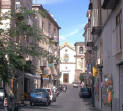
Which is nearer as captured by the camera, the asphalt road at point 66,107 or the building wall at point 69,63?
the asphalt road at point 66,107

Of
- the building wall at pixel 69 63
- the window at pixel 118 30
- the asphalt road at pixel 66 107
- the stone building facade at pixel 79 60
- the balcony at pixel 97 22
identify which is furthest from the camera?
the building wall at pixel 69 63

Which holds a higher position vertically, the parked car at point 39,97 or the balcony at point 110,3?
the balcony at point 110,3

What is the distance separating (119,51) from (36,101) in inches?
649

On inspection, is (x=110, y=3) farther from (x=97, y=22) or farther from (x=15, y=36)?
(x=97, y=22)

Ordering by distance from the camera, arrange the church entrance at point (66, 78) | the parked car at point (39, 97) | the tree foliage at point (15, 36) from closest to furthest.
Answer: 1. the tree foliage at point (15, 36)
2. the parked car at point (39, 97)
3. the church entrance at point (66, 78)

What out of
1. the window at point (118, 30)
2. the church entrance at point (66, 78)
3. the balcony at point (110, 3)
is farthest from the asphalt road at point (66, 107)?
the church entrance at point (66, 78)

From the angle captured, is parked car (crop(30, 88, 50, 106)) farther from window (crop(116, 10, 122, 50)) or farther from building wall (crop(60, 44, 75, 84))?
building wall (crop(60, 44, 75, 84))

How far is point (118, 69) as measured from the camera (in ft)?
55.7

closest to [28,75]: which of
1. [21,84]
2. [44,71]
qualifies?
[21,84]

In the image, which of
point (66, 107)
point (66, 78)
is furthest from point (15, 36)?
point (66, 78)

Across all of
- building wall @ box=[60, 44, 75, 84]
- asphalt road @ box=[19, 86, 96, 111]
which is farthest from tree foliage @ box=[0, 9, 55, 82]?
building wall @ box=[60, 44, 75, 84]

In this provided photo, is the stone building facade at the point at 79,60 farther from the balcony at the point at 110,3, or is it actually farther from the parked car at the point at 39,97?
the balcony at the point at 110,3

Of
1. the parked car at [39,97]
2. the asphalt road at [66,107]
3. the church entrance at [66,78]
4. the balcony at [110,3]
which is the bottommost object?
the asphalt road at [66,107]

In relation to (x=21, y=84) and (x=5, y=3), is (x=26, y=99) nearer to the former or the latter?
(x=21, y=84)
